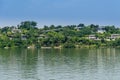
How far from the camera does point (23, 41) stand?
270ft

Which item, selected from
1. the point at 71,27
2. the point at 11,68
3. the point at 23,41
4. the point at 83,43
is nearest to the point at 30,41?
the point at 23,41

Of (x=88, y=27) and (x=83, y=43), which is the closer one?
(x=83, y=43)

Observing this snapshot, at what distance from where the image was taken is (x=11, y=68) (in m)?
32.6

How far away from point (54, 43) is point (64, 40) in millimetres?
1662

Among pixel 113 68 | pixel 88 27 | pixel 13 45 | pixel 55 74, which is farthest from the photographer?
pixel 88 27

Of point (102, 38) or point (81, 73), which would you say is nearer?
point (81, 73)

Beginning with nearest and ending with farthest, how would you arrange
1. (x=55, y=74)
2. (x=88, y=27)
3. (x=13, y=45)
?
(x=55, y=74)
(x=13, y=45)
(x=88, y=27)

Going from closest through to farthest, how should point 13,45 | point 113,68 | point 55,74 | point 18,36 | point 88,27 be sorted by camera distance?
1. point 55,74
2. point 113,68
3. point 13,45
4. point 18,36
5. point 88,27

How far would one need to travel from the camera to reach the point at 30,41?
83.5 metres

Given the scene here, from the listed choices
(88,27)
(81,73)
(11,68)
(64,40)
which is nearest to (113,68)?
(81,73)

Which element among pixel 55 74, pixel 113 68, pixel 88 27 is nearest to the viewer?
pixel 55 74

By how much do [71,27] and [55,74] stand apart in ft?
254

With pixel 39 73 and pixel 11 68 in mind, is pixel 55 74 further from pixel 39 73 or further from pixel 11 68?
pixel 11 68

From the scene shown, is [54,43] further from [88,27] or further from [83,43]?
[88,27]
